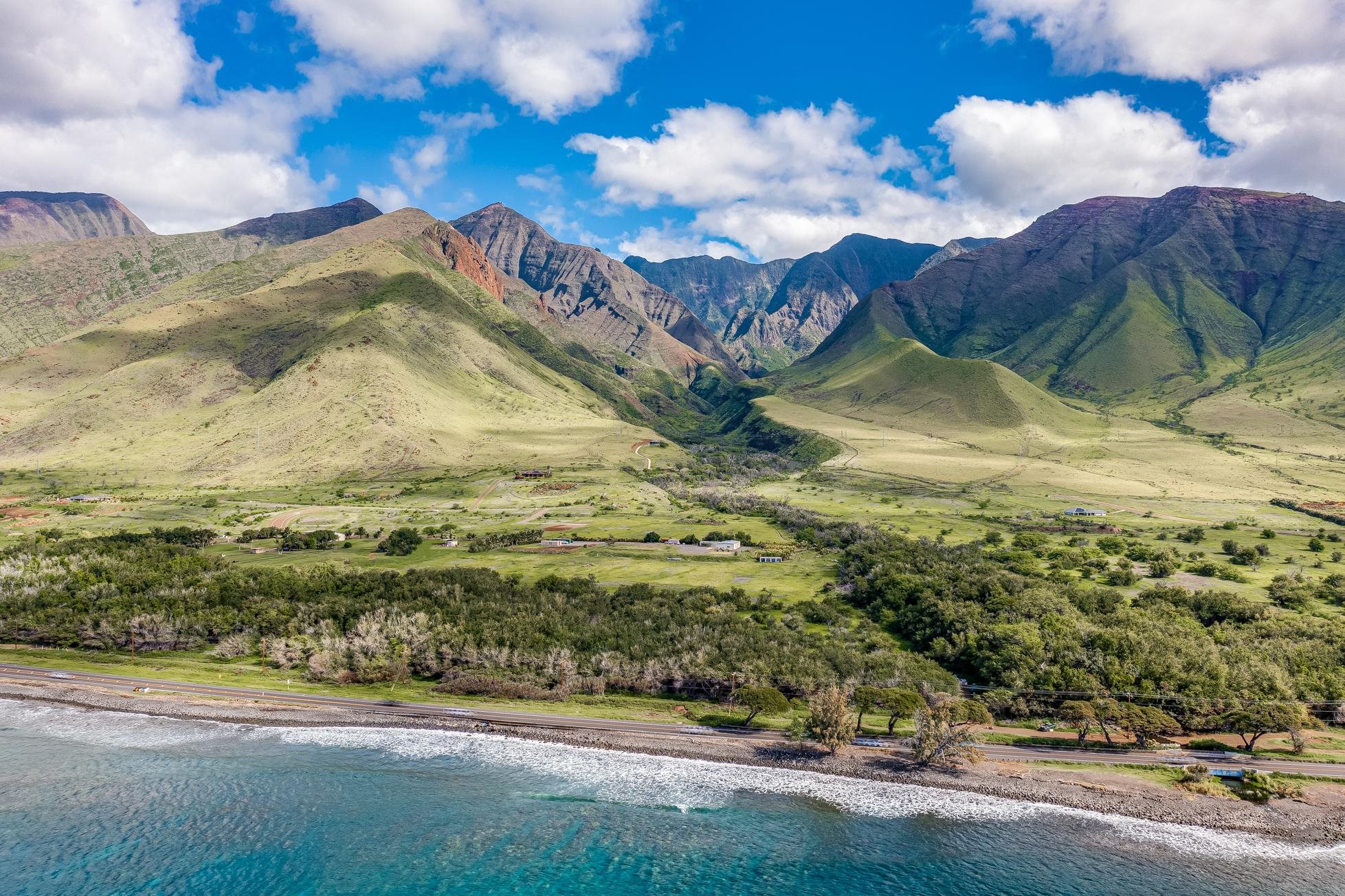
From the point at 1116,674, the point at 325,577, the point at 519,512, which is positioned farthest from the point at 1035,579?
the point at 519,512

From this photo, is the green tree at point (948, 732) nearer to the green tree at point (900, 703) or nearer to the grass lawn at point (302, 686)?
the green tree at point (900, 703)

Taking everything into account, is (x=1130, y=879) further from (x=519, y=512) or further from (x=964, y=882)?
(x=519, y=512)

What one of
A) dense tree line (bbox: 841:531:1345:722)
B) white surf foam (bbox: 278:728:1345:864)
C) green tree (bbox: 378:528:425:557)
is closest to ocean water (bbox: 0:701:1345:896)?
white surf foam (bbox: 278:728:1345:864)

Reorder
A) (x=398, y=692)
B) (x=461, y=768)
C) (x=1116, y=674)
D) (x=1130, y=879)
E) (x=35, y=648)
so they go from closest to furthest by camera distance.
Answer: (x=1130, y=879), (x=461, y=768), (x=1116, y=674), (x=398, y=692), (x=35, y=648)

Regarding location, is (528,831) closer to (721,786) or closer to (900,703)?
(721,786)

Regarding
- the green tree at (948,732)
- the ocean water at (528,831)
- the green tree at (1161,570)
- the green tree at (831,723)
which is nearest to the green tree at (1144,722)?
the ocean water at (528,831)

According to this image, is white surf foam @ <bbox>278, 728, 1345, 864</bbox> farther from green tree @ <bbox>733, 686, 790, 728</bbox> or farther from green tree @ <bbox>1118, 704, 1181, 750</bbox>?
green tree @ <bbox>1118, 704, 1181, 750</bbox>
